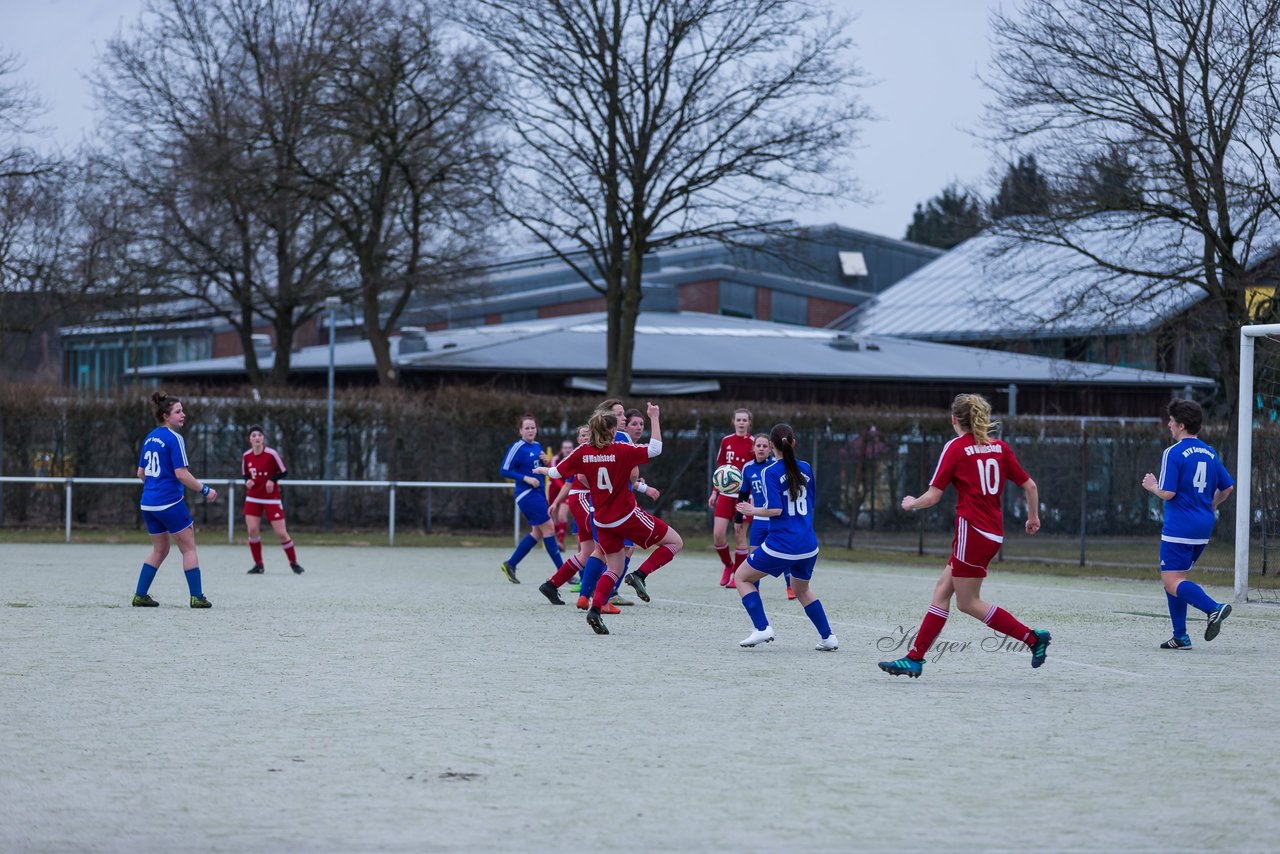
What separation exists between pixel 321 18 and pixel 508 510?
51.8 feet

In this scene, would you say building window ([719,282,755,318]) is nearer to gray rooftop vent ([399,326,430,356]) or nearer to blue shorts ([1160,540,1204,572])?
gray rooftop vent ([399,326,430,356])

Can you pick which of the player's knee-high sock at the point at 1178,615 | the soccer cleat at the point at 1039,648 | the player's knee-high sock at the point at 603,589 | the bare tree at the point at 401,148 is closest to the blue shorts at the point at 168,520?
the player's knee-high sock at the point at 603,589

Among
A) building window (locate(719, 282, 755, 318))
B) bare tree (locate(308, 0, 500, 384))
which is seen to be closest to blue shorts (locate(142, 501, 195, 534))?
bare tree (locate(308, 0, 500, 384))

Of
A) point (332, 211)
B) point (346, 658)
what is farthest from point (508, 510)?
point (346, 658)

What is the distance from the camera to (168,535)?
14.8 m

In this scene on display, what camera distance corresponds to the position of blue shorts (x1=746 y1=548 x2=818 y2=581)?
11.4m

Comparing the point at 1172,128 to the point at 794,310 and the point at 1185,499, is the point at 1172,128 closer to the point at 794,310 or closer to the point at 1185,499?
the point at 1185,499

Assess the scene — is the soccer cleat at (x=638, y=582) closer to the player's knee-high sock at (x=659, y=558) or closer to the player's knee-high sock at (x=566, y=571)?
the player's knee-high sock at (x=659, y=558)

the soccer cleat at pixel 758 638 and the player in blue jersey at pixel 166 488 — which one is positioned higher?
the player in blue jersey at pixel 166 488

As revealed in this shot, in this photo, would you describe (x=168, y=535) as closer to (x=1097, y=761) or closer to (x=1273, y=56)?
(x=1097, y=761)

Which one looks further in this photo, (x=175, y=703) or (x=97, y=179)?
(x=97, y=179)

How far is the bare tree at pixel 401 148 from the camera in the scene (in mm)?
34812

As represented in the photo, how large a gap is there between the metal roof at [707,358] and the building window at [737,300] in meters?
14.6

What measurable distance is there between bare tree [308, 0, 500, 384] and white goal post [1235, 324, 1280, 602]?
63.0ft
